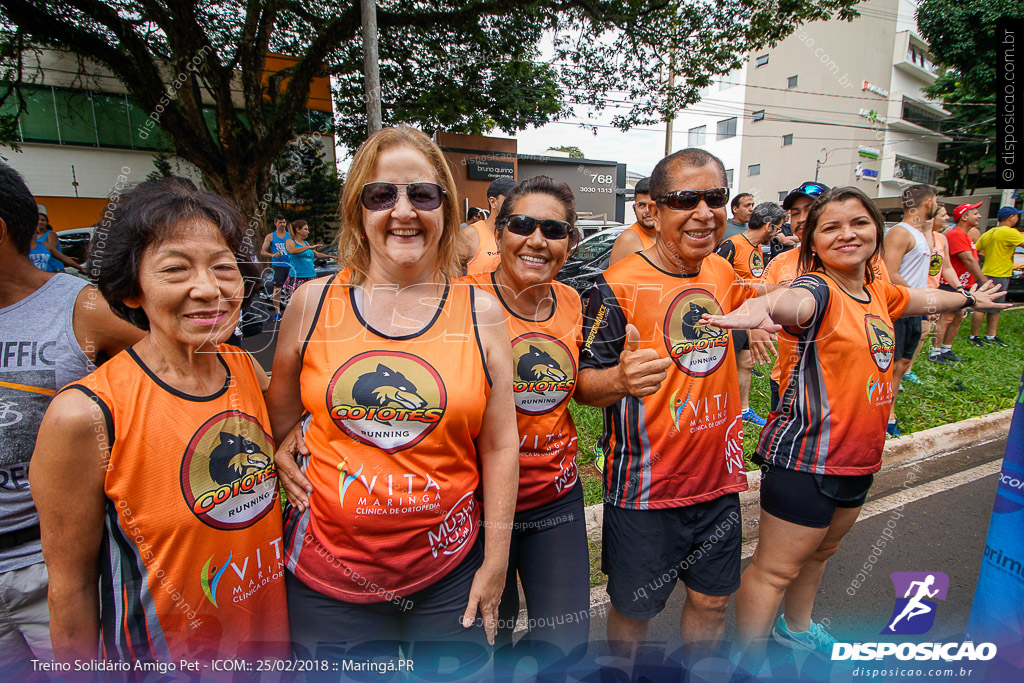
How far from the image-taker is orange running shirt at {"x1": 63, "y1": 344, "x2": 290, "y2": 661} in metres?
1.20

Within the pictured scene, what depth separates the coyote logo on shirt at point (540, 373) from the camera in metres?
1.83

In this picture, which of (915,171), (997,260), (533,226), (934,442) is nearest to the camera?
(533,226)

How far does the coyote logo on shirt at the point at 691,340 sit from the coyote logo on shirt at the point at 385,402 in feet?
3.09

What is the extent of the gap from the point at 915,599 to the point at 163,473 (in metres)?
3.27

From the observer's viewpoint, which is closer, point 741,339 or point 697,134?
point 741,339

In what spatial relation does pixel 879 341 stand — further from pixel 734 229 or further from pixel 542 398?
pixel 734 229

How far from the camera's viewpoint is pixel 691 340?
188 cm

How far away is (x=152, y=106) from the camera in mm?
7867

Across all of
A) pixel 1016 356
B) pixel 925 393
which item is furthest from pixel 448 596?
pixel 1016 356

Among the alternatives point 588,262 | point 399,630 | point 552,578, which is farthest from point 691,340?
point 588,262

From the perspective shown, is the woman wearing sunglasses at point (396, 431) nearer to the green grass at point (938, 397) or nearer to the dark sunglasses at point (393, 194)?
the dark sunglasses at point (393, 194)

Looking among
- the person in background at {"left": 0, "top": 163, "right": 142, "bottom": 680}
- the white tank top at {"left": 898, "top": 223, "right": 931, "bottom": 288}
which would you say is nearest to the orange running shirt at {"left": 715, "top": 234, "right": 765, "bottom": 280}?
the white tank top at {"left": 898, "top": 223, "right": 931, "bottom": 288}

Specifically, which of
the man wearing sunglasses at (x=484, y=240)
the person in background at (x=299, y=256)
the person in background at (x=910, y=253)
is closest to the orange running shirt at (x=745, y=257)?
the person in background at (x=910, y=253)

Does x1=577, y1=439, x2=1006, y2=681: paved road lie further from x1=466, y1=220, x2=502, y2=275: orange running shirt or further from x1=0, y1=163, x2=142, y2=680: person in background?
x1=466, y1=220, x2=502, y2=275: orange running shirt
